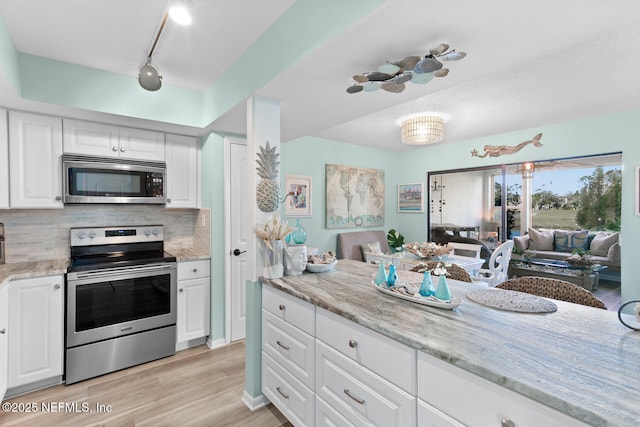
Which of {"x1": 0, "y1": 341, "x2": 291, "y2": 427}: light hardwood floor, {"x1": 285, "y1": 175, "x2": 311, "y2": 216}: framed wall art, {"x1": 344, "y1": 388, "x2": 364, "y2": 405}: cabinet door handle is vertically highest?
{"x1": 285, "y1": 175, "x2": 311, "y2": 216}: framed wall art

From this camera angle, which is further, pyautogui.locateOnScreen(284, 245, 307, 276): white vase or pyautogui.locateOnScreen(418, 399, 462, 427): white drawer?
pyautogui.locateOnScreen(284, 245, 307, 276): white vase

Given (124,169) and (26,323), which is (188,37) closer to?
(124,169)

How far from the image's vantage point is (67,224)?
277 cm

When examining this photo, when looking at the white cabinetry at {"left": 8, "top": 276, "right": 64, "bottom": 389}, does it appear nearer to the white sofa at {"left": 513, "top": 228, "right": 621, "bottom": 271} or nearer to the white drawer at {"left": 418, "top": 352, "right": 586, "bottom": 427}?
the white drawer at {"left": 418, "top": 352, "right": 586, "bottom": 427}

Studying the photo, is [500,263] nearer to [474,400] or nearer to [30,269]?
[474,400]

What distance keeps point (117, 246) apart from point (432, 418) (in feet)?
9.94

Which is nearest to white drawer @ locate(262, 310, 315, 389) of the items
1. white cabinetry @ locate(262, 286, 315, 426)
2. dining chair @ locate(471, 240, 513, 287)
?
white cabinetry @ locate(262, 286, 315, 426)

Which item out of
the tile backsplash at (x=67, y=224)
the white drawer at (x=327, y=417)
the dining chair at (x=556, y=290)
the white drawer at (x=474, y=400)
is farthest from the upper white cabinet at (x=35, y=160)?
the dining chair at (x=556, y=290)

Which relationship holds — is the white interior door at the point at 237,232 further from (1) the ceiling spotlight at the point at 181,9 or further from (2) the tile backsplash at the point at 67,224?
(1) the ceiling spotlight at the point at 181,9

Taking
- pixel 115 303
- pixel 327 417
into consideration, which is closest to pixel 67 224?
pixel 115 303

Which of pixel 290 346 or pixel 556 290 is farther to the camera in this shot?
pixel 290 346

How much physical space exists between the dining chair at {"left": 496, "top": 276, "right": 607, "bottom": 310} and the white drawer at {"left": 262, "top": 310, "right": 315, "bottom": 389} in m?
1.25

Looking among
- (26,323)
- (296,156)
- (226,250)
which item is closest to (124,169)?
(226,250)

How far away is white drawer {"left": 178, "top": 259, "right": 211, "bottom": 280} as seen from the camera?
2.85m
